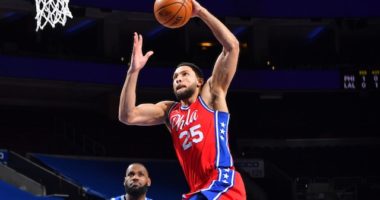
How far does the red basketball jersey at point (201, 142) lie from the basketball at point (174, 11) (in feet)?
Result: 1.83

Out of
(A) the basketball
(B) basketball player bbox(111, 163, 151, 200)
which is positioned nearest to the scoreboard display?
(B) basketball player bbox(111, 163, 151, 200)

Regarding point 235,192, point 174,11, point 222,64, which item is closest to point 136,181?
point 235,192

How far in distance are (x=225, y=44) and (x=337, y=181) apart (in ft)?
48.7

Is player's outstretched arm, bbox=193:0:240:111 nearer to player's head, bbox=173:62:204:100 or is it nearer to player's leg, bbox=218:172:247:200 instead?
player's head, bbox=173:62:204:100

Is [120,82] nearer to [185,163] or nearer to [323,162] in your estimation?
[323,162]

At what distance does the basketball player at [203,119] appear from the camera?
12.9 ft

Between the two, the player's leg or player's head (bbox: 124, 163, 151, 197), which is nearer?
the player's leg

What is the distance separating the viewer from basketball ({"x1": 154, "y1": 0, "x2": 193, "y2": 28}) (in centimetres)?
414

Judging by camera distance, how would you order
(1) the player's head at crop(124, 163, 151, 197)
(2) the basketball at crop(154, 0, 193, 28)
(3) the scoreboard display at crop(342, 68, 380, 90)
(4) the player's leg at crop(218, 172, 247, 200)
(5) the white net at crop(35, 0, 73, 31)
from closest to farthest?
1. (4) the player's leg at crop(218, 172, 247, 200)
2. (2) the basketball at crop(154, 0, 193, 28)
3. (1) the player's head at crop(124, 163, 151, 197)
4. (5) the white net at crop(35, 0, 73, 31)
5. (3) the scoreboard display at crop(342, 68, 380, 90)

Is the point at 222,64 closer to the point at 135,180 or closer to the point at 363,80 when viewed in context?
the point at 135,180

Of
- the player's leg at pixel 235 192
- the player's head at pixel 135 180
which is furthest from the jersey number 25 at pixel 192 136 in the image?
the player's head at pixel 135 180

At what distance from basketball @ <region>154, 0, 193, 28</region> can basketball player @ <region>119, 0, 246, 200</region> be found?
0.06 m

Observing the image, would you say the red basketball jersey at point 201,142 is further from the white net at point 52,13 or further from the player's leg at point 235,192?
the white net at point 52,13

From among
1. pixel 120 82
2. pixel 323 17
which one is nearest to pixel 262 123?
pixel 323 17
